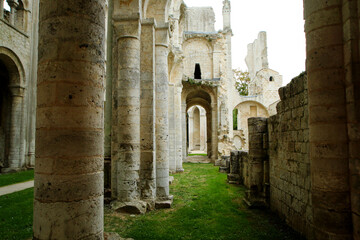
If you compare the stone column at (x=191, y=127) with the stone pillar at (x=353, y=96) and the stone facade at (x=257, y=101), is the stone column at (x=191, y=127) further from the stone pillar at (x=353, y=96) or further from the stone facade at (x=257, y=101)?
the stone pillar at (x=353, y=96)

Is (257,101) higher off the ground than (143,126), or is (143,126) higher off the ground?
(257,101)

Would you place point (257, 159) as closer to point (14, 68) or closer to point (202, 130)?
point (14, 68)

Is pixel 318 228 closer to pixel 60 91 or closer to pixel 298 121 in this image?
pixel 298 121

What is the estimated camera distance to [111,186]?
6.16m

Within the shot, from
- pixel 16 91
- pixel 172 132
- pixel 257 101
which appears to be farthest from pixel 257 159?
pixel 257 101

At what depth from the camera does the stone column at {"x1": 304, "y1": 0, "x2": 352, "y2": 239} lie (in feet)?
8.66

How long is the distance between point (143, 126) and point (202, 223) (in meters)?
2.76

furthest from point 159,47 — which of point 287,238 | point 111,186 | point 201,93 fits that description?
point 201,93

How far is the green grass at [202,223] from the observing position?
4488 mm

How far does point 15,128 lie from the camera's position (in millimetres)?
13602

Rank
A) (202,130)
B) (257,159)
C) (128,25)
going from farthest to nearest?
(202,130), (257,159), (128,25)

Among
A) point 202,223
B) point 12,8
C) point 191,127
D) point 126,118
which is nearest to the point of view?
point 202,223

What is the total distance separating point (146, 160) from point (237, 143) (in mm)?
24498

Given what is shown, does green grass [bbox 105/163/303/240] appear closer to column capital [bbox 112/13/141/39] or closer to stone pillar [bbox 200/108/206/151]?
column capital [bbox 112/13/141/39]
